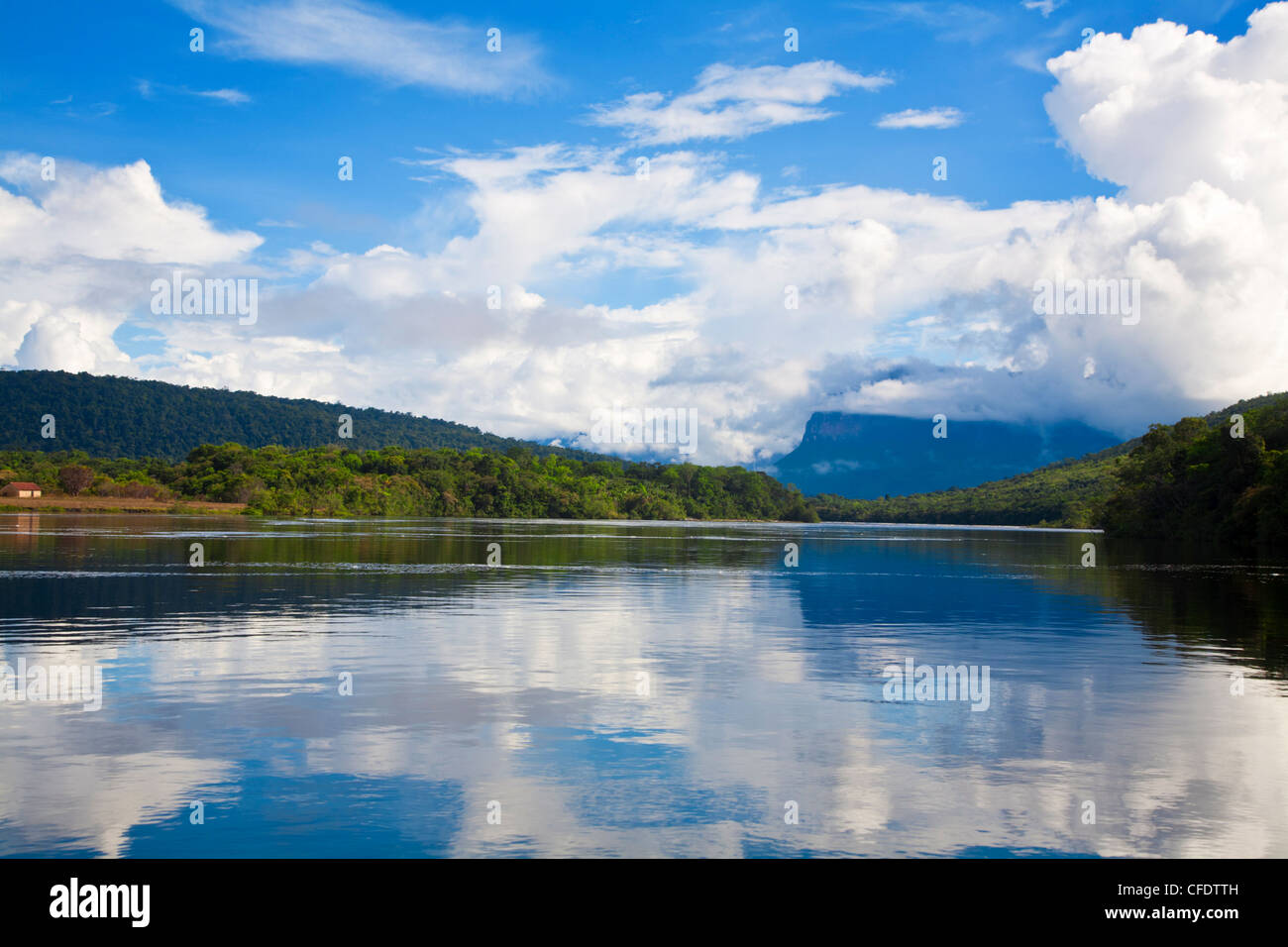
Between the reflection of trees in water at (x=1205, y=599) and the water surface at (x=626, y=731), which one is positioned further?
the reflection of trees in water at (x=1205, y=599)

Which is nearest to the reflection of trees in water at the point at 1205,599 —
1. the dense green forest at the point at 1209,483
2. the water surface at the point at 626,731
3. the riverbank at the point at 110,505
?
the water surface at the point at 626,731

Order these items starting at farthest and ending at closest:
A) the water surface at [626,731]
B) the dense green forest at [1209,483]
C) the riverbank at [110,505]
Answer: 1. the riverbank at [110,505]
2. the dense green forest at [1209,483]
3. the water surface at [626,731]

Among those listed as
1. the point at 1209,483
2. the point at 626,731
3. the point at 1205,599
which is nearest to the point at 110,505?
the point at 1209,483

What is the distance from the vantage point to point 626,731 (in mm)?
15930

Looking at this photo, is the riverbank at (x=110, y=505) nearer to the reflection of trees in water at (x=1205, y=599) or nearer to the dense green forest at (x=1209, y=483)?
the dense green forest at (x=1209, y=483)

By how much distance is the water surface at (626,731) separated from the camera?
11.2 metres

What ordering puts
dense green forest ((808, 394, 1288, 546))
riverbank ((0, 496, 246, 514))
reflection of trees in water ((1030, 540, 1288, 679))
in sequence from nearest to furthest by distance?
reflection of trees in water ((1030, 540, 1288, 679))
dense green forest ((808, 394, 1288, 546))
riverbank ((0, 496, 246, 514))

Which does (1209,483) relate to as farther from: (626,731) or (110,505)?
(110,505)

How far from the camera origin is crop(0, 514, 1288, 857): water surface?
1120 centimetres

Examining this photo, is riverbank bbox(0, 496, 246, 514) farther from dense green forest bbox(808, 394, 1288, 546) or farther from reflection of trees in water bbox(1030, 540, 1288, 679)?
reflection of trees in water bbox(1030, 540, 1288, 679)

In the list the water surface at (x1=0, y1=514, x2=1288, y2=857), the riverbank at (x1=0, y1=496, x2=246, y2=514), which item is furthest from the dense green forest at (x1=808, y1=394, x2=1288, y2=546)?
the riverbank at (x1=0, y1=496, x2=246, y2=514)

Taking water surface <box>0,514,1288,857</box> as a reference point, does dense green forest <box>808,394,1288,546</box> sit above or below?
above

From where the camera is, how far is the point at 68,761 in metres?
13.6
